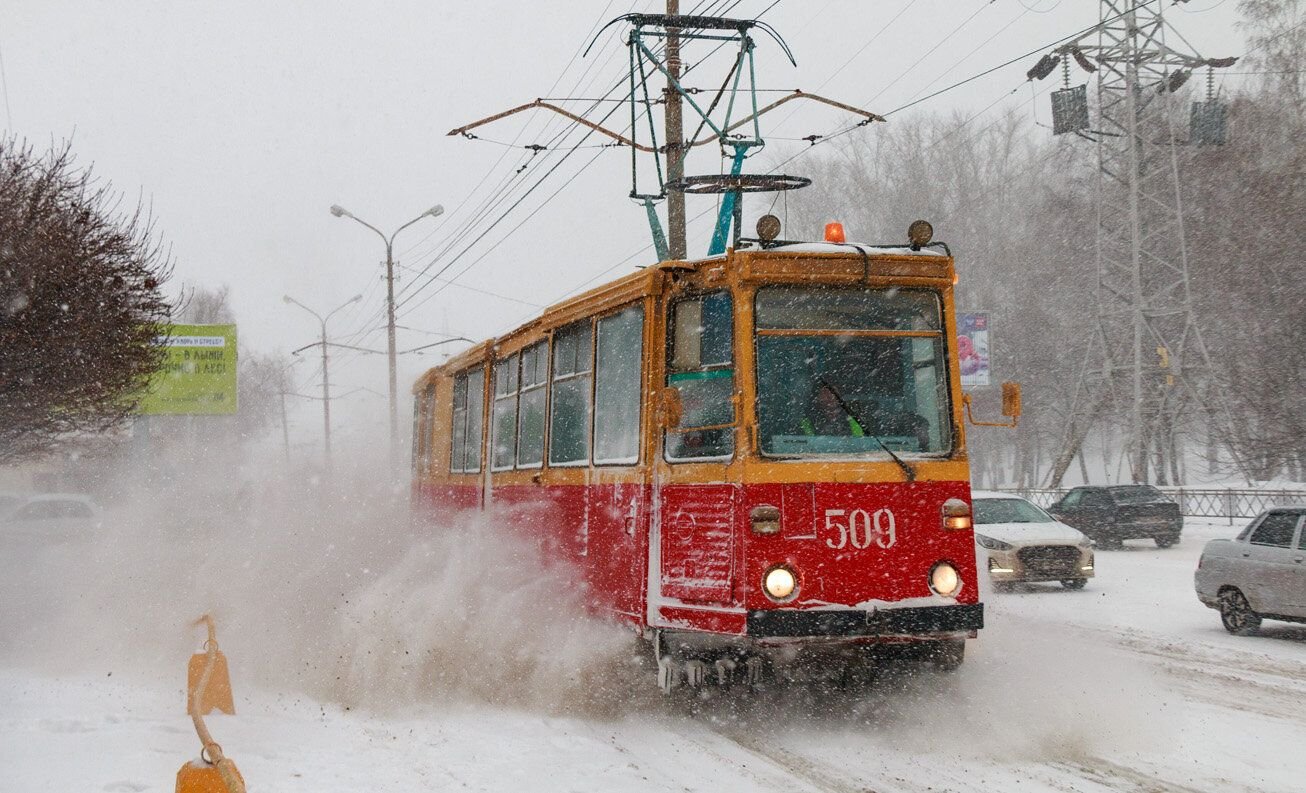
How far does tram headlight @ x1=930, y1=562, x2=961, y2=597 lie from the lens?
752cm

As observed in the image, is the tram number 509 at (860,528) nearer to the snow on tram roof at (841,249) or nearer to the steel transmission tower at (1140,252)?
the snow on tram roof at (841,249)

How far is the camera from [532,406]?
10.5 m

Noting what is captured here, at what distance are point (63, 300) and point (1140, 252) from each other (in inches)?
1120

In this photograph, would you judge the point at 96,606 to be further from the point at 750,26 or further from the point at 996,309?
the point at 996,309

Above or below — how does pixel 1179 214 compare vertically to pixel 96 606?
above

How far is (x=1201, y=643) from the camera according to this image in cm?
1189

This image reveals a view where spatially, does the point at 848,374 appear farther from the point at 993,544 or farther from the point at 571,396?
the point at 993,544

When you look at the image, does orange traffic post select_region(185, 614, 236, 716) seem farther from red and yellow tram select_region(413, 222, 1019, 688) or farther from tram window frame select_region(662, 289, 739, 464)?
tram window frame select_region(662, 289, 739, 464)

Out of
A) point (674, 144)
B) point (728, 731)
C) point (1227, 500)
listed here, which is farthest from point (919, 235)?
point (1227, 500)

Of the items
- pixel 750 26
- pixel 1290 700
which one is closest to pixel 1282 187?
pixel 750 26

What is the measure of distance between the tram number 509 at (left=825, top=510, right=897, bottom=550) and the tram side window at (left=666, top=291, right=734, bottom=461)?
0.78 meters

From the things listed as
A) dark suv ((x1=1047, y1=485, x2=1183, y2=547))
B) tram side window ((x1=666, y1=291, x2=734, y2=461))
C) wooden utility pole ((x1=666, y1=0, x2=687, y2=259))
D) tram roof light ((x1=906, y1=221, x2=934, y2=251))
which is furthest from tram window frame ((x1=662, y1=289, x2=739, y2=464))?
dark suv ((x1=1047, y1=485, x2=1183, y2=547))

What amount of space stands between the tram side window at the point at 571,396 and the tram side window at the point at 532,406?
289mm

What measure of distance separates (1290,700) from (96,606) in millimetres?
13274
